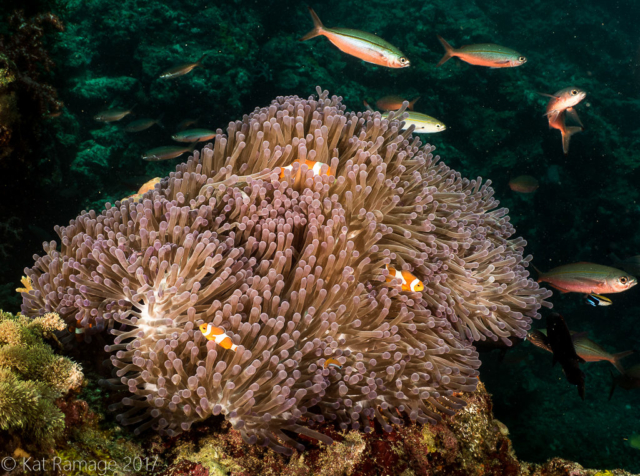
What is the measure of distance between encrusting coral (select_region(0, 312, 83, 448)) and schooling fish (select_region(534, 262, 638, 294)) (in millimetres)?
5791

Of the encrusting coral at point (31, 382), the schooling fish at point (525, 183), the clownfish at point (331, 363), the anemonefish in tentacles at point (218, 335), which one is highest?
the encrusting coral at point (31, 382)

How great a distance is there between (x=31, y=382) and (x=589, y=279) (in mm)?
6393

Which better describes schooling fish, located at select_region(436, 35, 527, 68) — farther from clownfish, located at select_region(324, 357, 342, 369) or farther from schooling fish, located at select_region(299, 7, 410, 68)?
clownfish, located at select_region(324, 357, 342, 369)

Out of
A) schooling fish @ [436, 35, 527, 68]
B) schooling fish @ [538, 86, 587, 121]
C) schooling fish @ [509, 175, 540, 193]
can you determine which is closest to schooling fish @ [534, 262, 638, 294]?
schooling fish @ [509, 175, 540, 193]

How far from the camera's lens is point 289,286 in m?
2.20

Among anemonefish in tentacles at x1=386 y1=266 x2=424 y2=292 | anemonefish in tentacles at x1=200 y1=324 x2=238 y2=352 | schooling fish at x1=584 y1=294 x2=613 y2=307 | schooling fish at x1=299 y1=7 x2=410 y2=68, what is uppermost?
schooling fish at x1=299 y1=7 x2=410 y2=68

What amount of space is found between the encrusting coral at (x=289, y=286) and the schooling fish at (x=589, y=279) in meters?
3.05

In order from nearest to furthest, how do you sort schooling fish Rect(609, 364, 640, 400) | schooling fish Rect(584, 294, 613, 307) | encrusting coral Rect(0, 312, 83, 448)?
encrusting coral Rect(0, 312, 83, 448), schooling fish Rect(584, 294, 613, 307), schooling fish Rect(609, 364, 640, 400)

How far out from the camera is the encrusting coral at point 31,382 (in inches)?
46.8

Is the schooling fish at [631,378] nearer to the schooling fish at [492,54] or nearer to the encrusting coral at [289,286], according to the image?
the encrusting coral at [289,286]

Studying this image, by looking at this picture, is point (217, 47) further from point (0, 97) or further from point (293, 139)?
point (293, 139)

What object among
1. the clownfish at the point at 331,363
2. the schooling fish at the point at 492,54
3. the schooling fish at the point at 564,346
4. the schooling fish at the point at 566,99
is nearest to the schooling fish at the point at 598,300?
the schooling fish at the point at 564,346

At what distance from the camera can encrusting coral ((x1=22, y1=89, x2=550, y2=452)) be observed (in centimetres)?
182

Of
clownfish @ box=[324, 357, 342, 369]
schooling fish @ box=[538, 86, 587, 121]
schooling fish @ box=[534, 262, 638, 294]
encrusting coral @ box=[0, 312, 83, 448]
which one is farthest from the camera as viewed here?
schooling fish @ box=[538, 86, 587, 121]
